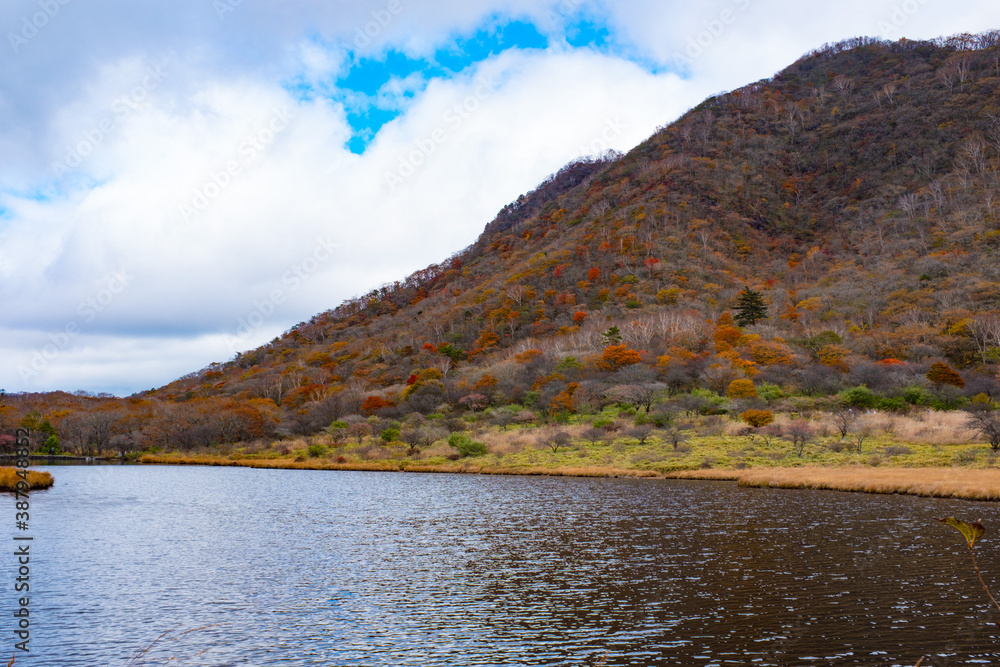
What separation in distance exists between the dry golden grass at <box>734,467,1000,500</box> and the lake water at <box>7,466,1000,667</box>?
2325 mm

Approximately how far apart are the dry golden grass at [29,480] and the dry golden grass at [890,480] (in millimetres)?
53705

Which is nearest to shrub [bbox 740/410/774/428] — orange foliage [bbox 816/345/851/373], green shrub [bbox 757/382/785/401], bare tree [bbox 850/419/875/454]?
bare tree [bbox 850/419/875/454]

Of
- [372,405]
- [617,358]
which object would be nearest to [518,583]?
[617,358]

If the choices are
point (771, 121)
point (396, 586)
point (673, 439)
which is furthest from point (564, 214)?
point (396, 586)

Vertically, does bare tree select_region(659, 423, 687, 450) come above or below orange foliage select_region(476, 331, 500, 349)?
below

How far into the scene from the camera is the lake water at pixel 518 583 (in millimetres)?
14609

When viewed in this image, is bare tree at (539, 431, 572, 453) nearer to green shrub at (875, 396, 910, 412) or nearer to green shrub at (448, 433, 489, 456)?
green shrub at (448, 433, 489, 456)

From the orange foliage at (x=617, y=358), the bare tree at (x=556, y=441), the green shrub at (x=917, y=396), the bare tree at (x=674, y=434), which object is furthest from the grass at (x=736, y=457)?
the orange foliage at (x=617, y=358)

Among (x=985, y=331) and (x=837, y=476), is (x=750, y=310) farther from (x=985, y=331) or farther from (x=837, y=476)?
(x=837, y=476)

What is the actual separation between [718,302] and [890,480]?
8295 cm

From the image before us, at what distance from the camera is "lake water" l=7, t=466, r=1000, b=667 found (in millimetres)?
14609

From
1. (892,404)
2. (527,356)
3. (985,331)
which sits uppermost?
(527,356)

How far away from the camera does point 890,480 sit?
1548 inches

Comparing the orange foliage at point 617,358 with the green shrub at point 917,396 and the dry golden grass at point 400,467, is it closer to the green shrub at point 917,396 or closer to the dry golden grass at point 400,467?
the green shrub at point 917,396
